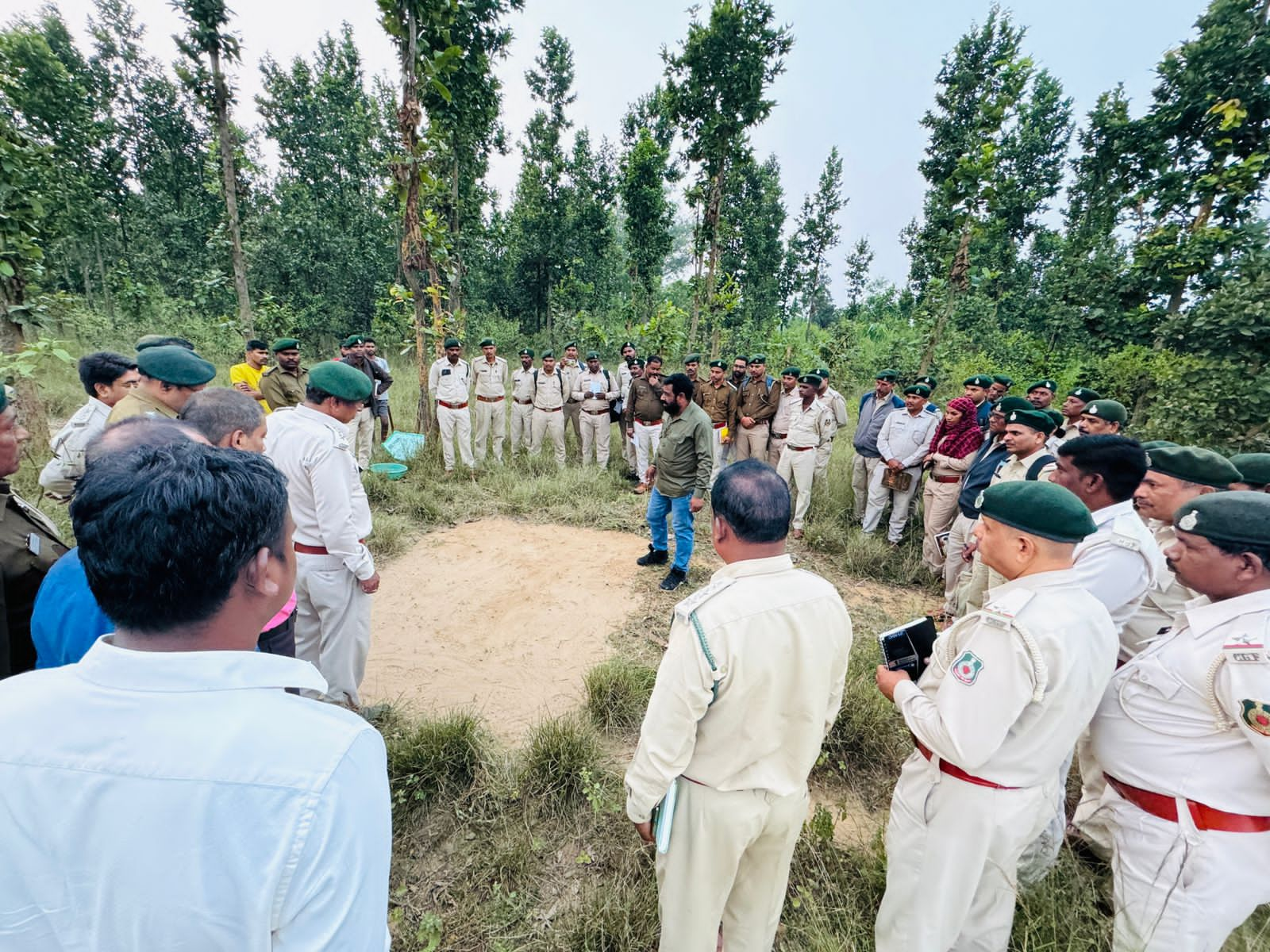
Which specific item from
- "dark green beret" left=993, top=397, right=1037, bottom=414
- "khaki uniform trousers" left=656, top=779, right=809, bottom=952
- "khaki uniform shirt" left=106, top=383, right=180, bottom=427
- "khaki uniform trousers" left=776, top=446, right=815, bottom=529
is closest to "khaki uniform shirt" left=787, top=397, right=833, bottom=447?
"khaki uniform trousers" left=776, top=446, right=815, bottom=529

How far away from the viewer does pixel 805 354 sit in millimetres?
15164

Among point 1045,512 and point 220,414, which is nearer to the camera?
point 1045,512

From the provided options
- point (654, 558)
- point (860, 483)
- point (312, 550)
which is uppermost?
point (312, 550)

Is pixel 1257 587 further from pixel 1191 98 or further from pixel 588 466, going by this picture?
pixel 1191 98

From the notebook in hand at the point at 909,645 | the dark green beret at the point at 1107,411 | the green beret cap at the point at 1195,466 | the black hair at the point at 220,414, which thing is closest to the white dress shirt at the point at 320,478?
the black hair at the point at 220,414

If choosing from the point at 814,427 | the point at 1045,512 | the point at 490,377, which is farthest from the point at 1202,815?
the point at 490,377

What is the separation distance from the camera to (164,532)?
0.76 m

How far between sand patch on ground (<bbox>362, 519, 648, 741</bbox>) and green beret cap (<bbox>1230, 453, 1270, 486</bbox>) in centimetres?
384

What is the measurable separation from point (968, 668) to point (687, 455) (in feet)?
11.3

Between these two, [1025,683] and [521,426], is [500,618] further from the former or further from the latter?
[521,426]

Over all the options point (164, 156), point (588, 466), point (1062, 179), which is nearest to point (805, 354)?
point (588, 466)

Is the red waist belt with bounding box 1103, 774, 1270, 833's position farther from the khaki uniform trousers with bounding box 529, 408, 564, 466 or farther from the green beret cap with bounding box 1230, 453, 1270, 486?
the khaki uniform trousers with bounding box 529, 408, 564, 466

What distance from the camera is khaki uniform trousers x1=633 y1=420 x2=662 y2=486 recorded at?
7.39 meters

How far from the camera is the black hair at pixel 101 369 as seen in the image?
3094 millimetres
